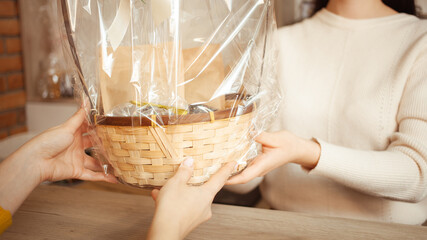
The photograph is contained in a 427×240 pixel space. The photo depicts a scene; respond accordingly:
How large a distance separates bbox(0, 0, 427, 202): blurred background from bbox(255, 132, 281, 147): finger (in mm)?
1300

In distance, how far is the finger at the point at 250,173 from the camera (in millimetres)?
607

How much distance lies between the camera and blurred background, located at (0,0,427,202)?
1.89 metres

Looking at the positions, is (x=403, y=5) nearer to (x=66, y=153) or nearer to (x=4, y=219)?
(x=66, y=153)

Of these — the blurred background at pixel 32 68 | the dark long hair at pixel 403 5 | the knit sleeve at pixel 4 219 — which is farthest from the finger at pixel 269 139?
the blurred background at pixel 32 68

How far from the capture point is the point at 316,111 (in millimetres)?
977

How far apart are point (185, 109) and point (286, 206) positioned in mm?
664

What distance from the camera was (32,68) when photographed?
6.70ft

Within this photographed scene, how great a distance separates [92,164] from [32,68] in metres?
1.61

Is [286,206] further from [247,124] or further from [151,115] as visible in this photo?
[151,115]

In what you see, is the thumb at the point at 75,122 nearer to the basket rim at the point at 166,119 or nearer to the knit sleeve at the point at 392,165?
the basket rim at the point at 166,119

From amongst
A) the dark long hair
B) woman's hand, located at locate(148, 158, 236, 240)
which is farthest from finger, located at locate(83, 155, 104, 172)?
the dark long hair

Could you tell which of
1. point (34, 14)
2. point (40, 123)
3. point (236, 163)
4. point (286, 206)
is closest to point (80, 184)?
point (40, 123)

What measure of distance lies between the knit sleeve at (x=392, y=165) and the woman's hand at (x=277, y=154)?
0.10 ft

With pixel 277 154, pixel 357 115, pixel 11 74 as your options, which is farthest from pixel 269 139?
pixel 11 74
